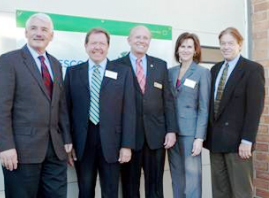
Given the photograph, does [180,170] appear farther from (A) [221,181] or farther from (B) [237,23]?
(B) [237,23]

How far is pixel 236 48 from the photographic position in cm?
246

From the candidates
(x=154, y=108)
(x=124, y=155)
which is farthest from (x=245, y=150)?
(x=124, y=155)

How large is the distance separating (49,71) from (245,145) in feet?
4.82

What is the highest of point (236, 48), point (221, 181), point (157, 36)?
point (157, 36)

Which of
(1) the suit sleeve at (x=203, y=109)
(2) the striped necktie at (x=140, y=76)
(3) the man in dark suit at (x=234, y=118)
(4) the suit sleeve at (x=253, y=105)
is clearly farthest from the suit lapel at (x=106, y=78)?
(4) the suit sleeve at (x=253, y=105)

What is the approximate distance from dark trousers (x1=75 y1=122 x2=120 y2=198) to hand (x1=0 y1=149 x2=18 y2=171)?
1.88 feet

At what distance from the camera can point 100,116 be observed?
226cm

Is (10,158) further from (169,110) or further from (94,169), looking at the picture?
(169,110)

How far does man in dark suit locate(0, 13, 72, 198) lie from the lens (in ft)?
6.05

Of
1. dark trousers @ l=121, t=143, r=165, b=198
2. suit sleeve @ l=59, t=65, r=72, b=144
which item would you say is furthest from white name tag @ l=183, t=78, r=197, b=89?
suit sleeve @ l=59, t=65, r=72, b=144

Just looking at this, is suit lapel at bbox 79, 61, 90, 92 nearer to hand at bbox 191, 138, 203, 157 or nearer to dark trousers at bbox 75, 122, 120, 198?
dark trousers at bbox 75, 122, 120, 198

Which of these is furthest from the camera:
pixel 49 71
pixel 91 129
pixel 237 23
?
pixel 237 23

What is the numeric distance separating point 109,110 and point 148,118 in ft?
1.11

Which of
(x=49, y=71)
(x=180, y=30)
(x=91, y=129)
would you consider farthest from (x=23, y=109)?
(x=180, y=30)
